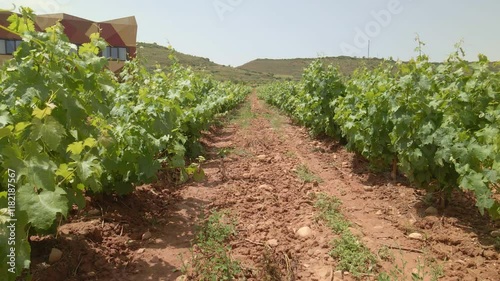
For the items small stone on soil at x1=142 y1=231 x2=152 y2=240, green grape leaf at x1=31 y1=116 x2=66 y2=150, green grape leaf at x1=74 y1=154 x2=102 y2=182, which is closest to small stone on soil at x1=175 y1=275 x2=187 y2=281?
small stone on soil at x1=142 y1=231 x2=152 y2=240

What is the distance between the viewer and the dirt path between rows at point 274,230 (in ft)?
10.1

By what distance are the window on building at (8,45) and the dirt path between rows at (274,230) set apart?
20328mm

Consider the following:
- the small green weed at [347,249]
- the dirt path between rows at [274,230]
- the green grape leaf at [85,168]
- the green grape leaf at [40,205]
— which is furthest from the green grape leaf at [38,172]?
the small green weed at [347,249]

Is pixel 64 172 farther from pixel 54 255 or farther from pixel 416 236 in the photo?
pixel 416 236

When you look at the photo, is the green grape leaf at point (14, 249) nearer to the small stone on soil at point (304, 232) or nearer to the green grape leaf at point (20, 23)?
the green grape leaf at point (20, 23)

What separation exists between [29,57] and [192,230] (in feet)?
7.32

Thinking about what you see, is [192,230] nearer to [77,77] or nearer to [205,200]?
[205,200]

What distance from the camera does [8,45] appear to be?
21188mm

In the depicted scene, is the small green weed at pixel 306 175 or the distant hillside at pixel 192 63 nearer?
the small green weed at pixel 306 175

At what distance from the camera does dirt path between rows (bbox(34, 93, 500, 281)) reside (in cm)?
309

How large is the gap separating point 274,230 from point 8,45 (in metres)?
23.2

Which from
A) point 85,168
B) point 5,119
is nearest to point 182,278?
point 85,168

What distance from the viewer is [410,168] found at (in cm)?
458

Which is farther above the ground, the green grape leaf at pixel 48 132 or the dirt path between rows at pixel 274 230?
the green grape leaf at pixel 48 132
